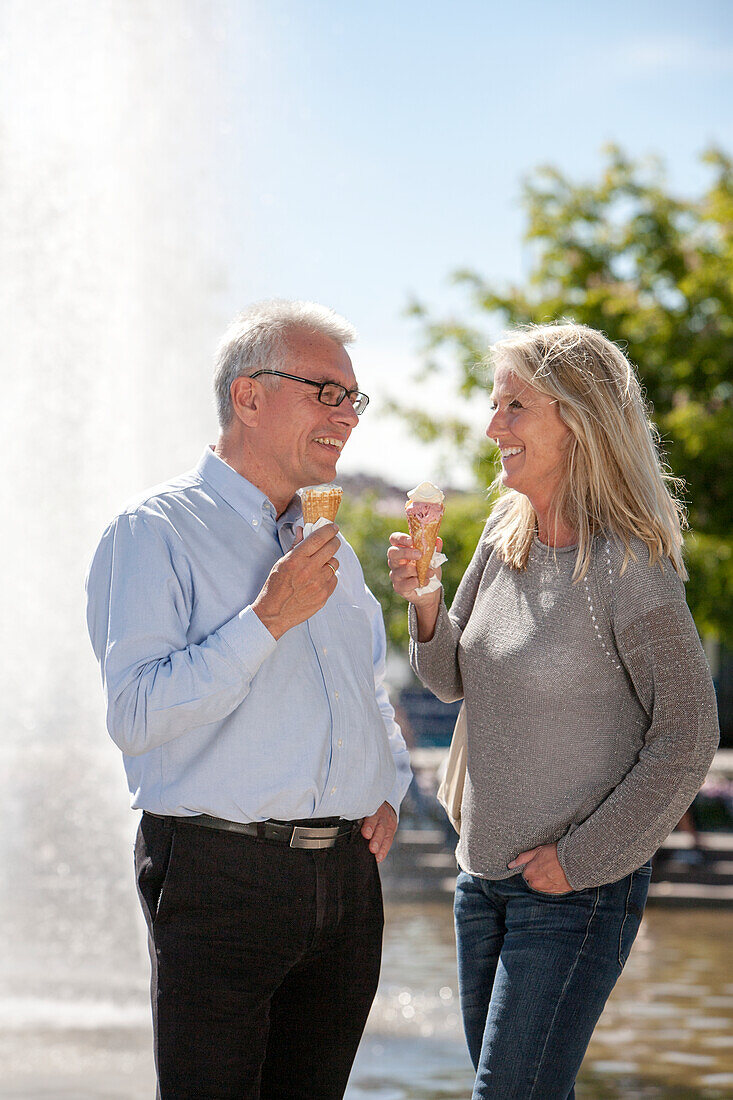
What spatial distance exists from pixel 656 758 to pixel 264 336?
121 centimetres

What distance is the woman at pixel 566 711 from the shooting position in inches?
102

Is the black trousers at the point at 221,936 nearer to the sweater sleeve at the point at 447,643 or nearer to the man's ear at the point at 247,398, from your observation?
the sweater sleeve at the point at 447,643

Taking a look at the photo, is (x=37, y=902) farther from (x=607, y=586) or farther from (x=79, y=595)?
(x=607, y=586)

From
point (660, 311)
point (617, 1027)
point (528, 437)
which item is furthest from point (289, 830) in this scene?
point (660, 311)

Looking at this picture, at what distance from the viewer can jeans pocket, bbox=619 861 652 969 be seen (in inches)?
105

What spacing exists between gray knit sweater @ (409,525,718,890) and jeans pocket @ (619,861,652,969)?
12cm

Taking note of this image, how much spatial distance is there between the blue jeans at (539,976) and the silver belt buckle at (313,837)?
Result: 431 millimetres

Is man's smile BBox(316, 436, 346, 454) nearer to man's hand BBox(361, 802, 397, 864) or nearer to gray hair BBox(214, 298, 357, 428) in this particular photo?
gray hair BBox(214, 298, 357, 428)

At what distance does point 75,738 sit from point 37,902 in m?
1.29

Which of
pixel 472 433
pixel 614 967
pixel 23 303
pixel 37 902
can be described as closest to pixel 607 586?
pixel 614 967

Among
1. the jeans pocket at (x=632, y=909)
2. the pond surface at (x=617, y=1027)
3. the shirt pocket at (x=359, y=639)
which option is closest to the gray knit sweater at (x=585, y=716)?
the jeans pocket at (x=632, y=909)

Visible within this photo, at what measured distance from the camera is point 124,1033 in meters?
6.30

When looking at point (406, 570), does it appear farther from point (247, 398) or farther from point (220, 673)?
point (220, 673)

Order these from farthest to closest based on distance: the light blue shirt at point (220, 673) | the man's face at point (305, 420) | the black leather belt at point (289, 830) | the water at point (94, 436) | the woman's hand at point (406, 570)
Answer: the water at point (94, 436) < the woman's hand at point (406, 570) < the man's face at point (305, 420) < the black leather belt at point (289, 830) < the light blue shirt at point (220, 673)
